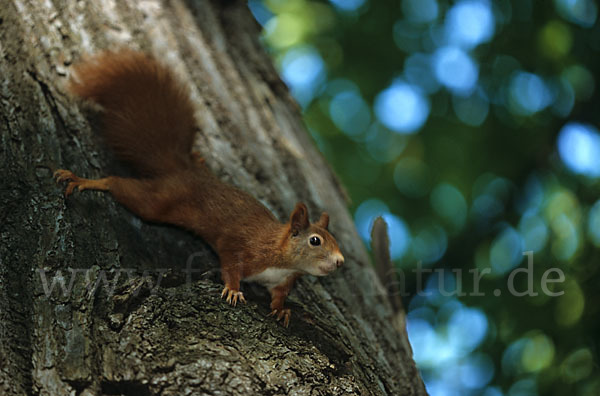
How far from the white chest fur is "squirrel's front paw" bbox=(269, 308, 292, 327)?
34cm

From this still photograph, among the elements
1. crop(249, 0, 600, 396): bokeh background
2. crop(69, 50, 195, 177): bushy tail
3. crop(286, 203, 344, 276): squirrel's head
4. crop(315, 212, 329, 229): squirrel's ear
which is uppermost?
crop(249, 0, 600, 396): bokeh background

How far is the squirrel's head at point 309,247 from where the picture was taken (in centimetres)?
280

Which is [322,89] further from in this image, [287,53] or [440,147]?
[440,147]

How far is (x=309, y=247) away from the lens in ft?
9.33

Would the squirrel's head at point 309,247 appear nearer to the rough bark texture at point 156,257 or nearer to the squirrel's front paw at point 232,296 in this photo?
the rough bark texture at point 156,257

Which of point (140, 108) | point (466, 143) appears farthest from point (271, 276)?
point (466, 143)

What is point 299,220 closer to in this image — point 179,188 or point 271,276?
point 271,276

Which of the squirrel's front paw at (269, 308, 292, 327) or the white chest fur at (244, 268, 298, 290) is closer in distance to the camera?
the squirrel's front paw at (269, 308, 292, 327)

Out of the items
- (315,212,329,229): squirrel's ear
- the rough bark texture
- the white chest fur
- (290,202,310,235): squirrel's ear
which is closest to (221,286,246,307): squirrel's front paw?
the rough bark texture

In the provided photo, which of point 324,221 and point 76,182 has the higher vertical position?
point 324,221

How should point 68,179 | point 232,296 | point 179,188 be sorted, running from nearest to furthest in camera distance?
point 232,296
point 68,179
point 179,188

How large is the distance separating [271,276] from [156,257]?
0.57 meters

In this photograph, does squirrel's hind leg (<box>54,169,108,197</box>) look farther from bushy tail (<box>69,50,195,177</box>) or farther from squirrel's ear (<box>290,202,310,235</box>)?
squirrel's ear (<box>290,202,310,235</box>)

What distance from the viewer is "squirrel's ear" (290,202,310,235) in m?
2.85
